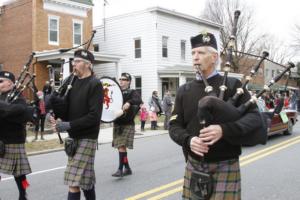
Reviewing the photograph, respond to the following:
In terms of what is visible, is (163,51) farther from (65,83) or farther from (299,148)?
(65,83)

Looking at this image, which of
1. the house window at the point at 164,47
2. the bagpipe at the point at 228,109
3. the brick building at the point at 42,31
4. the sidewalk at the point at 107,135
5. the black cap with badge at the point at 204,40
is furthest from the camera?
the house window at the point at 164,47

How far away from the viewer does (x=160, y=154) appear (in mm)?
10398

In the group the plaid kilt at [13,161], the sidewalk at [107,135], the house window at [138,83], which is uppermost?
the house window at [138,83]

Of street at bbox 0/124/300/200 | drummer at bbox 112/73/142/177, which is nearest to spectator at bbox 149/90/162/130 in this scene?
street at bbox 0/124/300/200

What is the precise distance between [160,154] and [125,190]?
3.98m

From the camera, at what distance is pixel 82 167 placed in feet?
14.5

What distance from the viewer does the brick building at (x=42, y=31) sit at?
76.9 feet

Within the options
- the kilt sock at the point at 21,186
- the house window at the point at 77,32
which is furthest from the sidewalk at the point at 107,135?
the house window at the point at 77,32

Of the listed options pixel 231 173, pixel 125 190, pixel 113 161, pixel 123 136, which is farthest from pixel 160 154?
pixel 231 173

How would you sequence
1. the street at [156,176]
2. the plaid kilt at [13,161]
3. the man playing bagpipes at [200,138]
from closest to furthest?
the man playing bagpipes at [200,138]
the plaid kilt at [13,161]
the street at [156,176]

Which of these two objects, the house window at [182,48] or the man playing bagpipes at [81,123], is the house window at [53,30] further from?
the man playing bagpipes at [81,123]

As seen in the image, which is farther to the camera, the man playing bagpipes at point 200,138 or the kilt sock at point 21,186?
the kilt sock at point 21,186

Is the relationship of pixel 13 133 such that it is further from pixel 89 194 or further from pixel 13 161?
pixel 89 194

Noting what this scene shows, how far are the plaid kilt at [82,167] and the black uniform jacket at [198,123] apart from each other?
1469 mm
